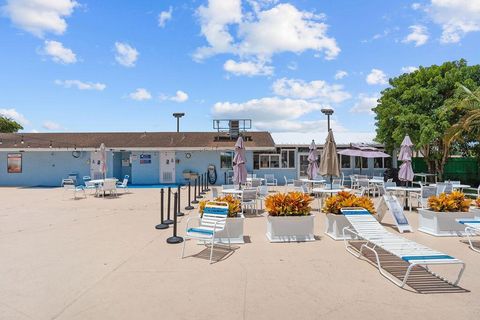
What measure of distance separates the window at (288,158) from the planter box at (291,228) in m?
15.8

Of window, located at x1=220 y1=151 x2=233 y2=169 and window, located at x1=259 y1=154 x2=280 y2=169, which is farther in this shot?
window, located at x1=259 y1=154 x2=280 y2=169

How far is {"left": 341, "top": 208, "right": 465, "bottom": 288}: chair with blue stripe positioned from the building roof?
1460 centimetres

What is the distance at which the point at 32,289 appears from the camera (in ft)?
14.3

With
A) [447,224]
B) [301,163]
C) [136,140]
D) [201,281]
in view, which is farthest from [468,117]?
[136,140]

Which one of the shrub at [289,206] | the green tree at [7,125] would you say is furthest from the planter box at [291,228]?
the green tree at [7,125]

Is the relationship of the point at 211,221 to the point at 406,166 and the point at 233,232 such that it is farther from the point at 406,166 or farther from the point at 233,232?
the point at 406,166

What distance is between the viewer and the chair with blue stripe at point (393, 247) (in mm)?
4285

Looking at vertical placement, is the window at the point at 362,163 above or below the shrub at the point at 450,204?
above

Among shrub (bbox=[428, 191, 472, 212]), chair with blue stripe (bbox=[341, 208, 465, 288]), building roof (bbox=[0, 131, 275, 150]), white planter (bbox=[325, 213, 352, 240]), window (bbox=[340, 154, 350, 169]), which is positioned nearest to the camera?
chair with blue stripe (bbox=[341, 208, 465, 288])

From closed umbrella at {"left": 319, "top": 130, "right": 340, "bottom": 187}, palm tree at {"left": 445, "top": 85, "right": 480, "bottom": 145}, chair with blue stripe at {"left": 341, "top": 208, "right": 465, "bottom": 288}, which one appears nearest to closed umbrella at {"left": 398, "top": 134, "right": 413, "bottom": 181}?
closed umbrella at {"left": 319, "top": 130, "right": 340, "bottom": 187}

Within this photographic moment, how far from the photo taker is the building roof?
21797 mm

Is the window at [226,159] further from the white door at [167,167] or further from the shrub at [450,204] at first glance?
the shrub at [450,204]

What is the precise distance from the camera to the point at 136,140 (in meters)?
23.9

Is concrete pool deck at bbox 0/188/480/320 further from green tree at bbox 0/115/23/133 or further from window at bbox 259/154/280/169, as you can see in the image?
green tree at bbox 0/115/23/133
